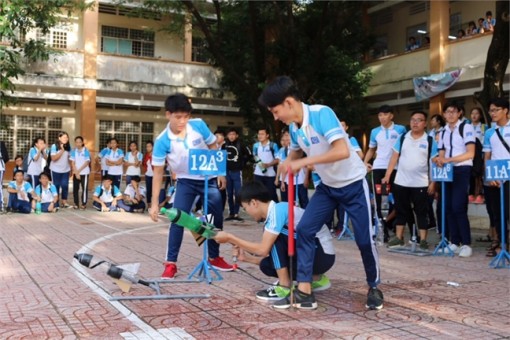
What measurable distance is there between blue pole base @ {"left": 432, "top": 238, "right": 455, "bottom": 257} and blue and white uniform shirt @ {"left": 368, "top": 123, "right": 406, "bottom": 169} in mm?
1590

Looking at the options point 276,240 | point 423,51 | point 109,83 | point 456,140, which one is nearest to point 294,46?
point 423,51

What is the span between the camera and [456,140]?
732 cm

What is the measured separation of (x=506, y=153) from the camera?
676cm

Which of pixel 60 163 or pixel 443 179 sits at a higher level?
pixel 60 163

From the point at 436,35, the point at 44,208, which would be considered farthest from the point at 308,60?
the point at 44,208

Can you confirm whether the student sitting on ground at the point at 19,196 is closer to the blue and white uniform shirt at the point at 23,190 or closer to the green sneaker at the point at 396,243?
the blue and white uniform shirt at the point at 23,190

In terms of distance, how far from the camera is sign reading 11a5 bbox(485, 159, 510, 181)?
20.8 ft

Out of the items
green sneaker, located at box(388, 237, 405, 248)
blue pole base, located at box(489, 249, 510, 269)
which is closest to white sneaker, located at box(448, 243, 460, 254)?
green sneaker, located at box(388, 237, 405, 248)

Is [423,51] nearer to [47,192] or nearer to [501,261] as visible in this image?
[47,192]

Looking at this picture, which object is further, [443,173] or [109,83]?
[109,83]

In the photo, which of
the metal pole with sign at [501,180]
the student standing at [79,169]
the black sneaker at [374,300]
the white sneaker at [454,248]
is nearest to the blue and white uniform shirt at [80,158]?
the student standing at [79,169]

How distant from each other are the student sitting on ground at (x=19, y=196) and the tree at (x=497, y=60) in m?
10.0

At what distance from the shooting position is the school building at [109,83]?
22.3 metres

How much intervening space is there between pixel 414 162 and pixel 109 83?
58.0 feet
